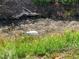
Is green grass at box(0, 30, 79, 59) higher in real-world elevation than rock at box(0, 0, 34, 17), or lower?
higher

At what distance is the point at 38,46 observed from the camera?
7.22 metres

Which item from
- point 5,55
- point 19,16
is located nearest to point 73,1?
point 19,16

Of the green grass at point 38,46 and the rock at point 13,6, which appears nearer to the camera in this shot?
the green grass at point 38,46

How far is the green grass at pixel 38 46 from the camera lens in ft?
22.1

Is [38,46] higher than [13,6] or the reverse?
higher

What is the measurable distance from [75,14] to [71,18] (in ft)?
0.93

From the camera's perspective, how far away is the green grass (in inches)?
266

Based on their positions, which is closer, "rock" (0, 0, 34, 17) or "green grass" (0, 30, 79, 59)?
"green grass" (0, 30, 79, 59)

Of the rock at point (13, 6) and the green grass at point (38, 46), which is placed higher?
the green grass at point (38, 46)

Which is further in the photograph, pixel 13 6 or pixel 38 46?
pixel 13 6

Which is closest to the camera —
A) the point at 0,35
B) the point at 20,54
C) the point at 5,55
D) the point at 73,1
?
the point at 5,55

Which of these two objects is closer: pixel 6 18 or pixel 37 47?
pixel 37 47

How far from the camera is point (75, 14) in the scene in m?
11.1

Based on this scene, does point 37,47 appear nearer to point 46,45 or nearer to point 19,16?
point 46,45
